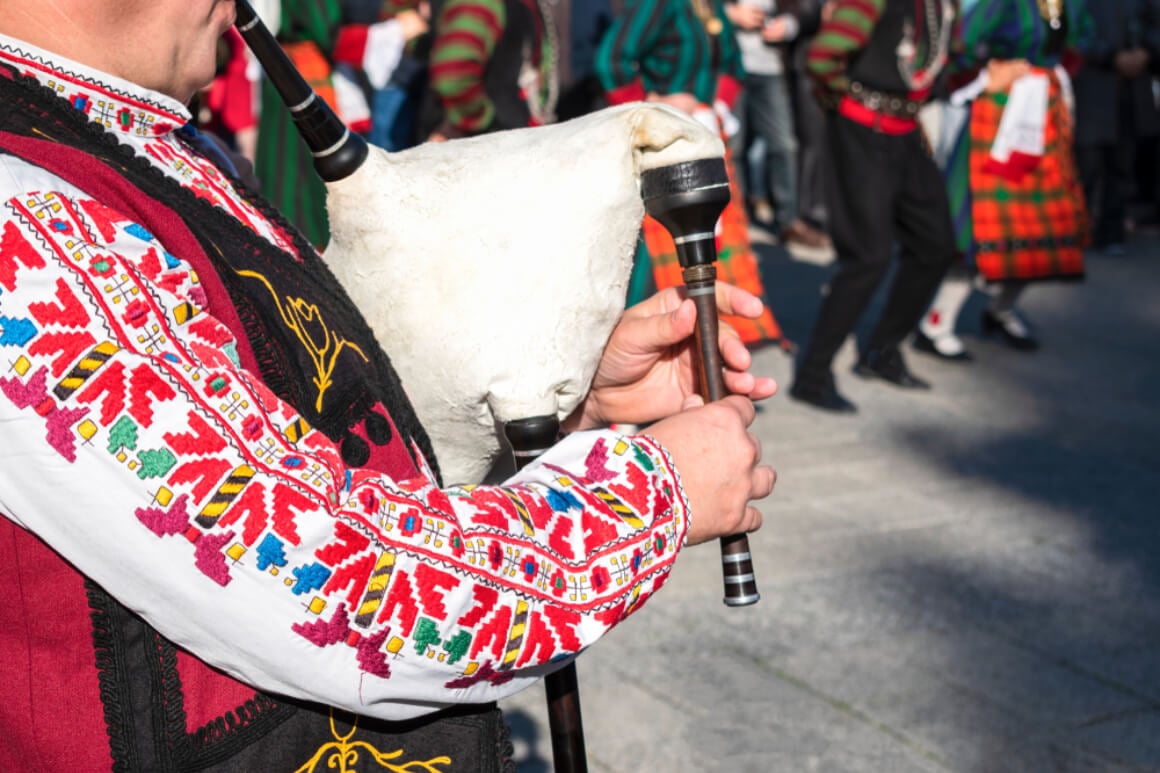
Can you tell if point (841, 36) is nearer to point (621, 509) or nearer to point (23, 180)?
point (621, 509)

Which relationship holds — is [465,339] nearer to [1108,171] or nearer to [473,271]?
[473,271]

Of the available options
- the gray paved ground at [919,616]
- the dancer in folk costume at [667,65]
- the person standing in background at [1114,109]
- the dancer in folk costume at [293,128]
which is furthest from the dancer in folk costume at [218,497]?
the person standing in background at [1114,109]

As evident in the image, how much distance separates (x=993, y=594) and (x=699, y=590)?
2.75 feet

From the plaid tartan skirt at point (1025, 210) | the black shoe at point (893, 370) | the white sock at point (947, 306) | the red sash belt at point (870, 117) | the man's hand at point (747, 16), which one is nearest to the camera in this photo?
the red sash belt at point (870, 117)

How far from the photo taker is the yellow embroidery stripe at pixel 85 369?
92 centimetres

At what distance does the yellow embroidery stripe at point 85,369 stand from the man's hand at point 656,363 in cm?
70

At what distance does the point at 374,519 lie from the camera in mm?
1022

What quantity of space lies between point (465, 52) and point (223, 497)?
3788 mm

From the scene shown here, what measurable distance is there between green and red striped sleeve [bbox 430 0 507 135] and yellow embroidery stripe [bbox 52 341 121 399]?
3.76m

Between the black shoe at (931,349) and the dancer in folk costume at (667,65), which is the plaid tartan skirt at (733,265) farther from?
the black shoe at (931,349)

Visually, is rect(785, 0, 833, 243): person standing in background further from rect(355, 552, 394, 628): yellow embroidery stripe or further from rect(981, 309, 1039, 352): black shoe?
rect(355, 552, 394, 628): yellow embroidery stripe

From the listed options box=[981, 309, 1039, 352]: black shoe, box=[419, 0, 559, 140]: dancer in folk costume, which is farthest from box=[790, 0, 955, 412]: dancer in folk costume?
box=[419, 0, 559, 140]: dancer in folk costume

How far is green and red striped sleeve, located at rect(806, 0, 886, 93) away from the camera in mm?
5309

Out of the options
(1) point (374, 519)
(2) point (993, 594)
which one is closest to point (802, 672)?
(2) point (993, 594)
